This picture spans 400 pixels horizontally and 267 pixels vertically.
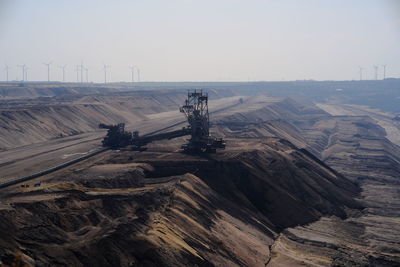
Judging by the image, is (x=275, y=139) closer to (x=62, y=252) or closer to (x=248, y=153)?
→ (x=248, y=153)

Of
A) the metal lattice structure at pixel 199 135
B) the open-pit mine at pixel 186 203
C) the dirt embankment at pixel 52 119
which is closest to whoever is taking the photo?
the open-pit mine at pixel 186 203

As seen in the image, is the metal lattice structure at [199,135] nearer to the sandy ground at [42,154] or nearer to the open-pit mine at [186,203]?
the open-pit mine at [186,203]

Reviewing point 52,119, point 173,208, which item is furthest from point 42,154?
point 52,119

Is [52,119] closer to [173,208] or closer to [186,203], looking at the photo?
[186,203]

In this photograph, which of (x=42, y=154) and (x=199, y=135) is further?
(x=42, y=154)

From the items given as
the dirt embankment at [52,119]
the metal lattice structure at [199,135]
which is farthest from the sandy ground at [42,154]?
the metal lattice structure at [199,135]

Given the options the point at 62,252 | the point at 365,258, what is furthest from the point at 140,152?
the point at 62,252

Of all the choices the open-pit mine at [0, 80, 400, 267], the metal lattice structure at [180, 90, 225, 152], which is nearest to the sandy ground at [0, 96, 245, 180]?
the open-pit mine at [0, 80, 400, 267]

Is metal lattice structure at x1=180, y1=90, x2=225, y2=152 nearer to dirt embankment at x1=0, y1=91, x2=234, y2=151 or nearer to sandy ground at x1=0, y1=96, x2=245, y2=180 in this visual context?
sandy ground at x1=0, y1=96, x2=245, y2=180
